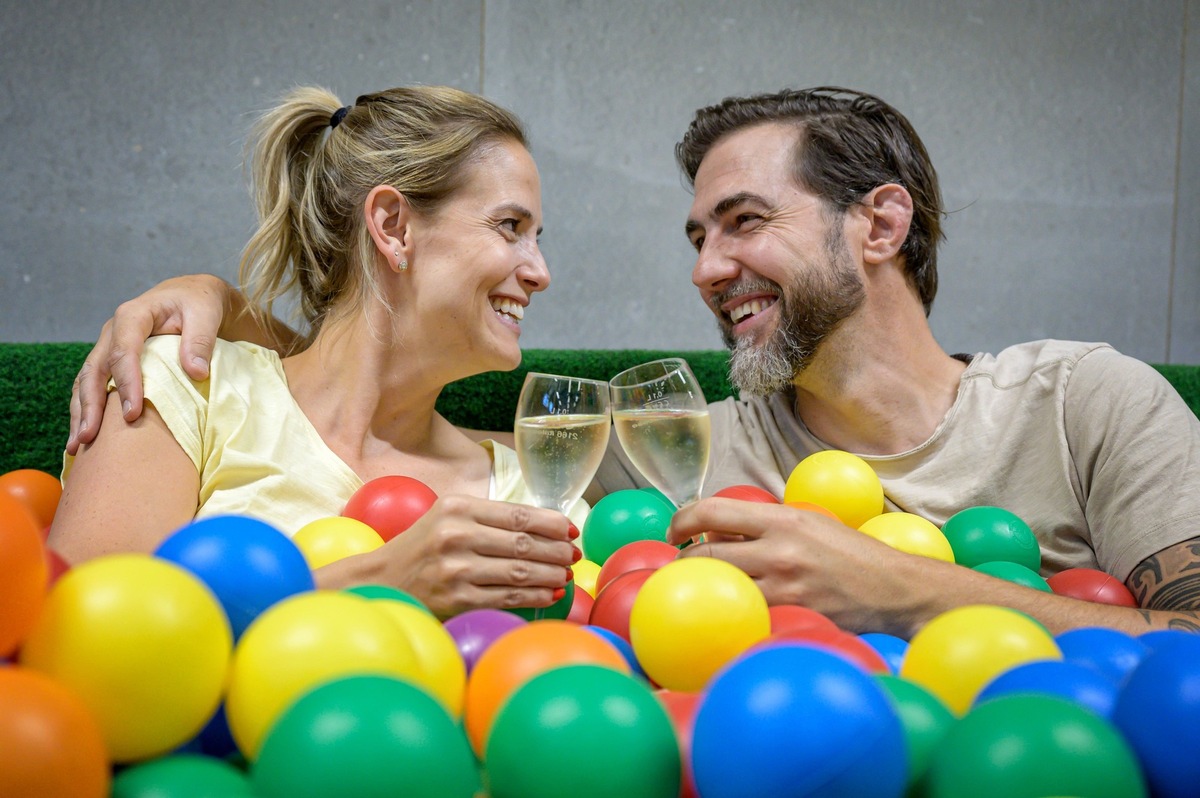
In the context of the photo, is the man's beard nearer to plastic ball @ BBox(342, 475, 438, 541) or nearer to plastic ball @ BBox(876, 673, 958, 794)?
plastic ball @ BBox(342, 475, 438, 541)

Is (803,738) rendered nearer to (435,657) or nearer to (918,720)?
(918,720)

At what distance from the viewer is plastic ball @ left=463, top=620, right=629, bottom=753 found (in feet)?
2.33

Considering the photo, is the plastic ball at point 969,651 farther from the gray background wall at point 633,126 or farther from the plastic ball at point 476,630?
the gray background wall at point 633,126

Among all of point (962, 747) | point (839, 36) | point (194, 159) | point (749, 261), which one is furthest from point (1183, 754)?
point (839, 36)

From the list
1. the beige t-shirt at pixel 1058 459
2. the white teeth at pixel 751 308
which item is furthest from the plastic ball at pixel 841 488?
the white teeth at pixel 751 308

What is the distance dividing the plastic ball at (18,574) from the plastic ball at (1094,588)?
1296 mm

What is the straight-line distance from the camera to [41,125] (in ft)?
9.61

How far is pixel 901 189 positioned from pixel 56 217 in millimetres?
2620

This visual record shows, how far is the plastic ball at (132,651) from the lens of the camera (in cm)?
59

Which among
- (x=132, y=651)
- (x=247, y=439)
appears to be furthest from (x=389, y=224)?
(x=132, y=651)

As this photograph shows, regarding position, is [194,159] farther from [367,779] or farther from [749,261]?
[367,779]

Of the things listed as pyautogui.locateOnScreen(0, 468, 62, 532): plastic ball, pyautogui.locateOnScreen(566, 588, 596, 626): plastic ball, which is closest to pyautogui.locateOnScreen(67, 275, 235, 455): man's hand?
pyautogui.locateOnScreen(0, 468, 62, 532): plastic ball

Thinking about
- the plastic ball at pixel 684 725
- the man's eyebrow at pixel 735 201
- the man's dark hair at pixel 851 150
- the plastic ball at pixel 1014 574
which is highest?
the man's dark hair at pixel 851 150

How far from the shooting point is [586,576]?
1469 millimetres
